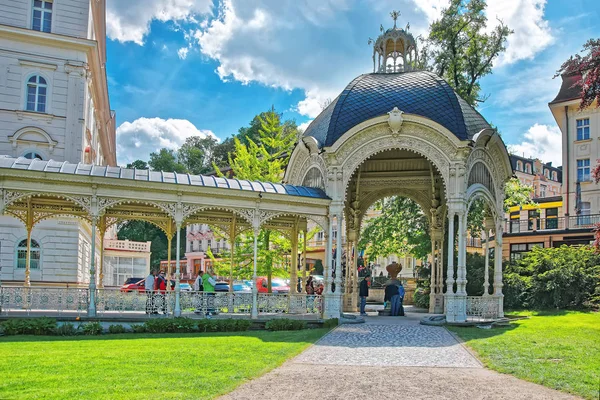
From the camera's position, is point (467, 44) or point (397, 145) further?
point (467, 44)

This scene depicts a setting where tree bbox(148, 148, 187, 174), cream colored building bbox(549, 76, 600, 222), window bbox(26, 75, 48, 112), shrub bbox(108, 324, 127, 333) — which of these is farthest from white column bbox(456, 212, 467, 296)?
tree bbox(148, 148, 187, 174)

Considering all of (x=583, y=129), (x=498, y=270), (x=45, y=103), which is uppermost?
(x=583, y=129)

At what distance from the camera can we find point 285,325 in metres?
17.4

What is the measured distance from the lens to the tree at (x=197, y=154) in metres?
82.5

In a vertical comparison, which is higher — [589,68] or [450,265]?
[589,68]

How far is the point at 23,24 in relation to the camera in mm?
30547

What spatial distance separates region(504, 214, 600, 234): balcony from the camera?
133ft

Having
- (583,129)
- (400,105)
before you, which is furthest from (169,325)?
(583,129)

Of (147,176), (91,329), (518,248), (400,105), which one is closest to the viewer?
(91,329)

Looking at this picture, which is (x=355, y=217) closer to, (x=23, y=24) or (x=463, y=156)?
(x=463, y=156)

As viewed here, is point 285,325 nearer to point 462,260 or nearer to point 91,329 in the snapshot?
point 91,329

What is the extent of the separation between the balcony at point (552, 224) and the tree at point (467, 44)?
11615 mm

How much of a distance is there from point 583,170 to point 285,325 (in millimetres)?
35399

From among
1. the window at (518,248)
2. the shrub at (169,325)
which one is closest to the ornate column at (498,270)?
the shrub at (169,325)
